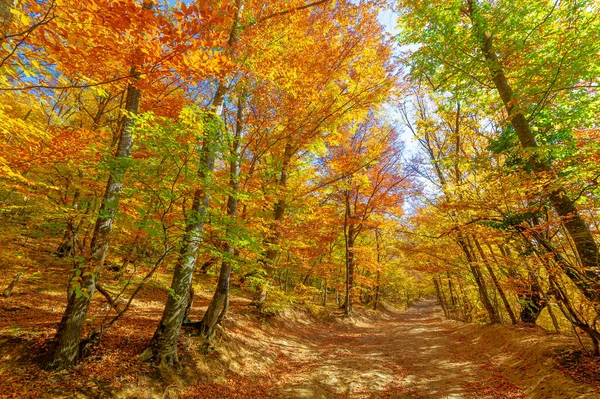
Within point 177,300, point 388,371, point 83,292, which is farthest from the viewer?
point 388,371

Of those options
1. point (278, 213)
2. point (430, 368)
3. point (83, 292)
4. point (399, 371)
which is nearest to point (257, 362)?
point (399, 371)

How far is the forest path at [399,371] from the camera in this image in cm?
567

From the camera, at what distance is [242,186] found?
8.05m

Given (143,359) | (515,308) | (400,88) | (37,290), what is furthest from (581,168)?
(37,290)

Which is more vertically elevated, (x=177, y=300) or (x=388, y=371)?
(x=177, y=300)

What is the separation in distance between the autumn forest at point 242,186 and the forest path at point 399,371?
8 centimetres

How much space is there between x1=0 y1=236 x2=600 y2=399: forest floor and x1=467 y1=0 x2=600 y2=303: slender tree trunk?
175cm

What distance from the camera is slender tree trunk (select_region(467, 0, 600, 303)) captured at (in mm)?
4687

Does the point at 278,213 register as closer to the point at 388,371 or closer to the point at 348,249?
the point at 348,249

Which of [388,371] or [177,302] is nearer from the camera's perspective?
[177,302]

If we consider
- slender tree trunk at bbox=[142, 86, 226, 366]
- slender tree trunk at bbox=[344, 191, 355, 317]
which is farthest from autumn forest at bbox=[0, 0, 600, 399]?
slender tree trunk at bbox=[344, 191, 355, 317]

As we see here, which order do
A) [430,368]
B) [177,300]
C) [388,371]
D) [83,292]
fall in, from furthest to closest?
1. [430,368]
2. [388,371]
3. [177,300]
4. [83,292]

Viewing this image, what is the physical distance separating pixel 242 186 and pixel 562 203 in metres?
7.99

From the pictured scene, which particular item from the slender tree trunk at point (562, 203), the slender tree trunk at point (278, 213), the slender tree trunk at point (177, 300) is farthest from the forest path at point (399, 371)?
the slender tree trunk at point (278, 213)
